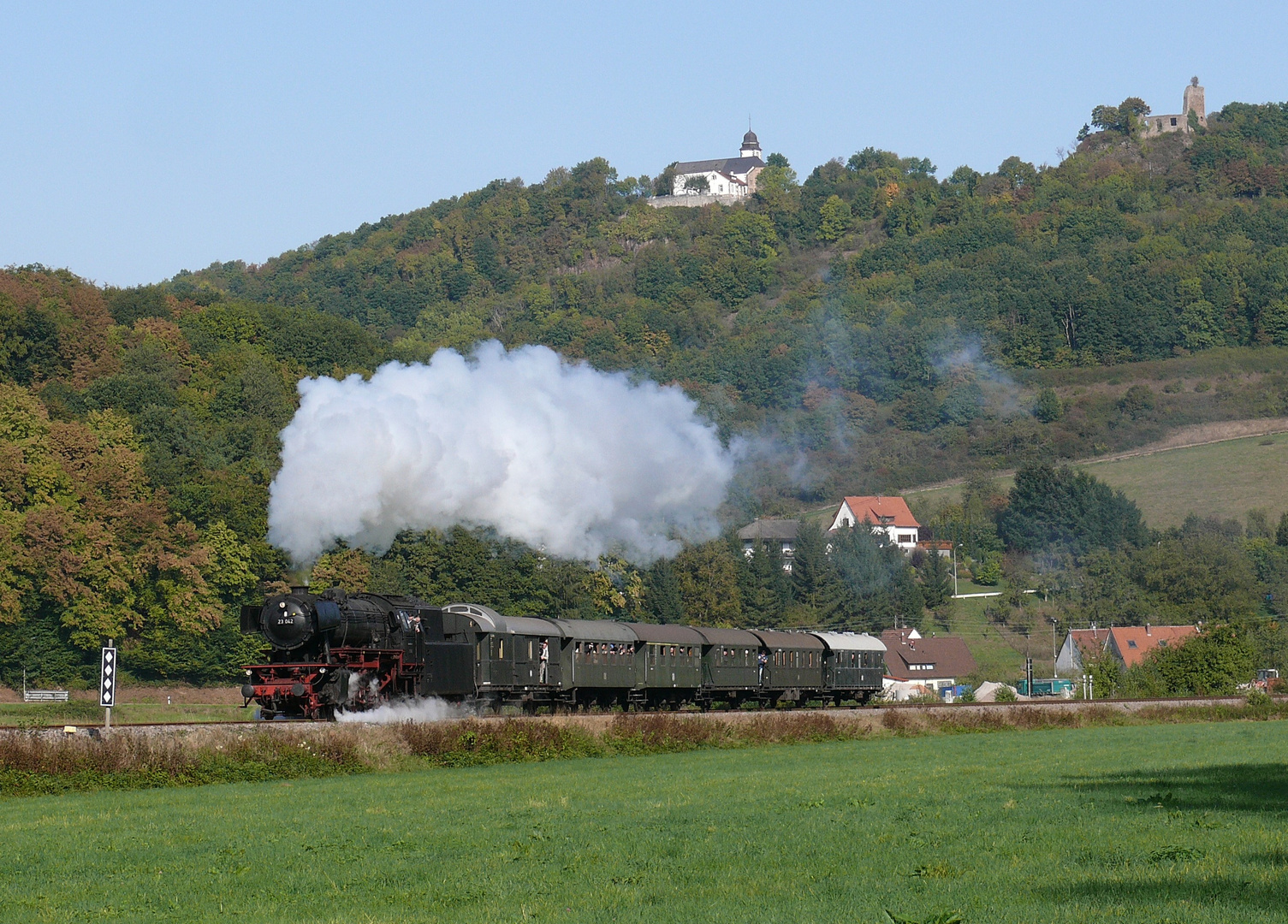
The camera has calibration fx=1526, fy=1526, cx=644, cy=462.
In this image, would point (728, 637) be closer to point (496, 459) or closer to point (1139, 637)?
point (496, 459)

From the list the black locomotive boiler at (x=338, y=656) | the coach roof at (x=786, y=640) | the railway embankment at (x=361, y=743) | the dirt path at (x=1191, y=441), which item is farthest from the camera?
the dirt path at (x=1191, y=441)

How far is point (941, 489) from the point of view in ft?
629

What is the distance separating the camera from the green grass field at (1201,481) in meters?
169

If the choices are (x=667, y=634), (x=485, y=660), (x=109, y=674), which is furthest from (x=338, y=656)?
(x=667, y=634)

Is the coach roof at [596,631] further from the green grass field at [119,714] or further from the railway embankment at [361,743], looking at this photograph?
the green grass field at [119,714]

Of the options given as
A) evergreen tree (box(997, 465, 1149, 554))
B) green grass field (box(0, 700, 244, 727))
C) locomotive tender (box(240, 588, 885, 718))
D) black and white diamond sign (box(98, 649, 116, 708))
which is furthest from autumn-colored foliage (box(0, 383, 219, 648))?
evergreen tree (box(997, 465, 1149, 554))

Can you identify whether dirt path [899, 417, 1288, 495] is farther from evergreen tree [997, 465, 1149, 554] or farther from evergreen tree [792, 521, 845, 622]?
evergreen tree [792, 521, 845, 622]

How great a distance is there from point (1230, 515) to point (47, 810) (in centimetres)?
15857

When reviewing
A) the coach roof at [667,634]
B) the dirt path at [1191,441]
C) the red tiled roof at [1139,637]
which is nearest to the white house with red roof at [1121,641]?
the red tiled roof at [1139,637]

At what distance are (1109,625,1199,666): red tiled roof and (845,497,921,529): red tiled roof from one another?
38270mm

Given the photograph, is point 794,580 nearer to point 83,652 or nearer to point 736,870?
point 83,652

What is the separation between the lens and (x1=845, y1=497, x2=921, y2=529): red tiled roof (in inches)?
6718

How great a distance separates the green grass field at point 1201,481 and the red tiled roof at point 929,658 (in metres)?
42.3

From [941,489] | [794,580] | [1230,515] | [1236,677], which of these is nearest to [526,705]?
[1236,677]
